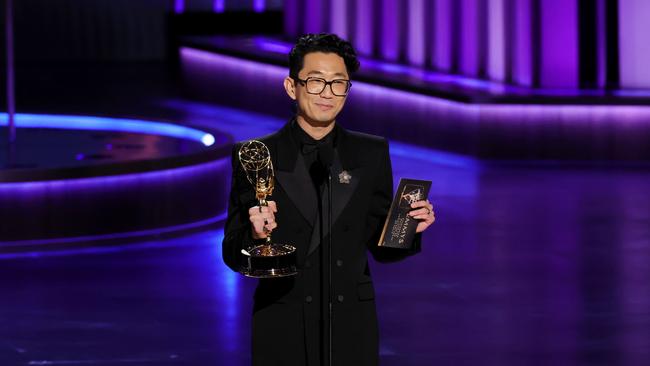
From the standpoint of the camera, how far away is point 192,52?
14.2 m

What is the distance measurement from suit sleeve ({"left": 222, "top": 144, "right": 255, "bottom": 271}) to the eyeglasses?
0.21 metres

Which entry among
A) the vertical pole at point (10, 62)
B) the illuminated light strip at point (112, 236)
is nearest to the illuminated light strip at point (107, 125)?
the illuminated light strip at point (112, 236)

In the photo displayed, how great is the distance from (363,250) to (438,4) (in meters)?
9.70

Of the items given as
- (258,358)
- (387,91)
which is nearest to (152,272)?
(258,358)

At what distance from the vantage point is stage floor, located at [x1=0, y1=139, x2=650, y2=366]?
5.61 m

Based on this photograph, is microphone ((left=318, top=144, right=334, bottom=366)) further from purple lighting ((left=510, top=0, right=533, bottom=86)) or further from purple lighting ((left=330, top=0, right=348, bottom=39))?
purple lighting ((left=330, top=0, right=348, bottom=39))

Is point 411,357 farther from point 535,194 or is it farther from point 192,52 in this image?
point 192,52

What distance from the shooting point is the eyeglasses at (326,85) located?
9.37 ft

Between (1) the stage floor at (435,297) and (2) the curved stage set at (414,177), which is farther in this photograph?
(2) the curved stage set at (414,177)

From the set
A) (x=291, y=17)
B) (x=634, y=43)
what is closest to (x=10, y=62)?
(x=634, y=43)

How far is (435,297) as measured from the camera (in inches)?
258

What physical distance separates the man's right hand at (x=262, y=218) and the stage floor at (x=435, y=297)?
2754mm

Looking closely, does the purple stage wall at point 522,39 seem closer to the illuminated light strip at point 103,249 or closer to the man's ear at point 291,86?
the illuminated light strip at point 103,249

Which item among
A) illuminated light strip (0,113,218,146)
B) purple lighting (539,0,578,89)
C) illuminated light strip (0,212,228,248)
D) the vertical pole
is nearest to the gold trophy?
illuminated light strip (0,212,228,248)
